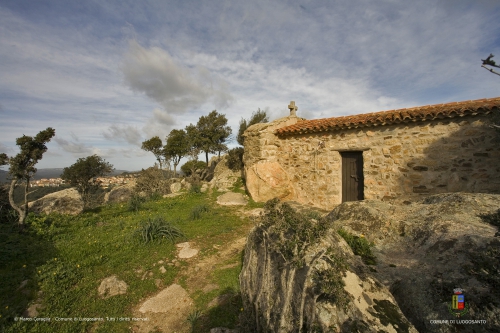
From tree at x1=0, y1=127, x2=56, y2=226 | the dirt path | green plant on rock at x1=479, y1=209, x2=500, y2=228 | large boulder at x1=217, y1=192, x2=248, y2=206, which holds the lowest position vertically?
the dirt path

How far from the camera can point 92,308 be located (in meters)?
3.88

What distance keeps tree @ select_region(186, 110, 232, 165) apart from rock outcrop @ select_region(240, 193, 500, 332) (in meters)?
18.2

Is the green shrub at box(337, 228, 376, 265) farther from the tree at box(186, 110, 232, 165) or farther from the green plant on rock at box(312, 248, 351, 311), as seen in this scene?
the tree at box(186, 110, 232, 165)

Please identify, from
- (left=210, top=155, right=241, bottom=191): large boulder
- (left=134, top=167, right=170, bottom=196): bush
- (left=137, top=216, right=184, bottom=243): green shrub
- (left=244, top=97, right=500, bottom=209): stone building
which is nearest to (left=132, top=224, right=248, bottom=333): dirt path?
(left=137, top=216, right=184, bottom=243): green shrub

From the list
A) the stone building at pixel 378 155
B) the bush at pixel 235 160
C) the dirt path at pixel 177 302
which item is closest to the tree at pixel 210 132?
the bush at pixel 235 160

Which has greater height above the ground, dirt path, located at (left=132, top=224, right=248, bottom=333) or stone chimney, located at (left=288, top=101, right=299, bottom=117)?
stone chimney, located at (left=288, top=101, right=299, bottom=117)

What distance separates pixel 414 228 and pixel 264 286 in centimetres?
202

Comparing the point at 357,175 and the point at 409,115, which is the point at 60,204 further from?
the point at 409,115

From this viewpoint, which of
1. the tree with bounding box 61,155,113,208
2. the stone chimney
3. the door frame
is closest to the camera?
the door frame

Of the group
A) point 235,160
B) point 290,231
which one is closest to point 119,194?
point 235,160

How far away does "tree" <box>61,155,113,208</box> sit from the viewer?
16.3 meters

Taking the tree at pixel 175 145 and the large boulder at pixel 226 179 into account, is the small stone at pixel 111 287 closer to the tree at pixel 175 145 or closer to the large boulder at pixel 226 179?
the large boulder at pixel 226 179

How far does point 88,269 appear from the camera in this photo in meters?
4.80

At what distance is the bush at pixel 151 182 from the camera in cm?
1487
